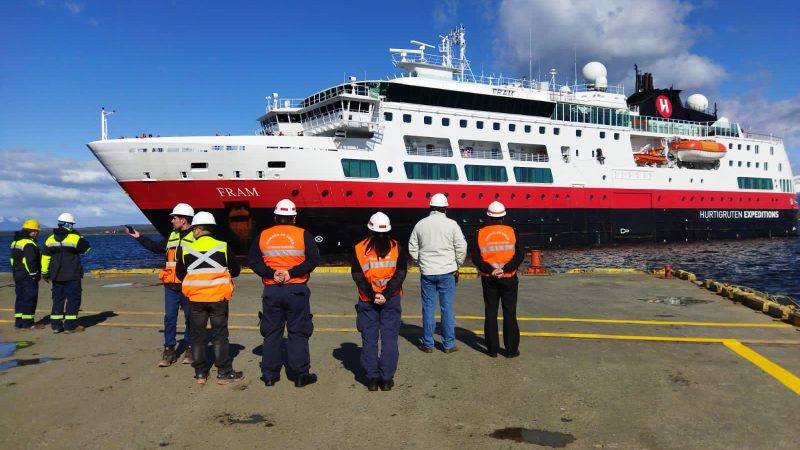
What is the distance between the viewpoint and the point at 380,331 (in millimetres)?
4801

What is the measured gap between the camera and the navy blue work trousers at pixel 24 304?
7594mm

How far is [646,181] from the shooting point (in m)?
30.7

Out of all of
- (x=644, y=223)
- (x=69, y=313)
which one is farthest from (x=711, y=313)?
(x=644, y=223)

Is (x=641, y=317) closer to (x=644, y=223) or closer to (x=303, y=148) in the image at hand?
(x=303, y=148)

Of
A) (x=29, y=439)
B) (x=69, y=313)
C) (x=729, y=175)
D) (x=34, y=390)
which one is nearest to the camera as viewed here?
(x=29, y=439)

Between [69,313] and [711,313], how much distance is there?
10.2 metres

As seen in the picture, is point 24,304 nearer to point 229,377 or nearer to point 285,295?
point 229,377

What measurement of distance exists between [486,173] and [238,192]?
12293mm

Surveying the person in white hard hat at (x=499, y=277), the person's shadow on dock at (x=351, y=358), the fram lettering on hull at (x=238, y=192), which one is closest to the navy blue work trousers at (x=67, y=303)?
the person's shadow on dock at (x=351, y=358)

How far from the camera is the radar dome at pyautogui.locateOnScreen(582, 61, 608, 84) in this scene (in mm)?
33125

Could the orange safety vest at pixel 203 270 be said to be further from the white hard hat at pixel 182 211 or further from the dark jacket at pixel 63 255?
the dark jacket at pixel 63 255

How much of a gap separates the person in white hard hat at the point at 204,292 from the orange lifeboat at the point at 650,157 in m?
31.5

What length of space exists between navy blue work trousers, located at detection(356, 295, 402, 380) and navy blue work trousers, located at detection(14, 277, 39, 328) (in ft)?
20.1

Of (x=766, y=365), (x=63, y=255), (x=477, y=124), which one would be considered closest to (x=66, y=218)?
(x=63, y=255)
